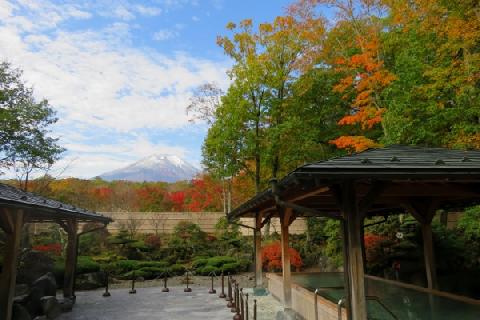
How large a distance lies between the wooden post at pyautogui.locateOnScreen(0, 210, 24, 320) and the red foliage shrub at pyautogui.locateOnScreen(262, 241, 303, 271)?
10741 mm

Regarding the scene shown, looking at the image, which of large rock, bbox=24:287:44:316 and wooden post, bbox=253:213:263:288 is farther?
wooden post, bbox=253:213:263:288

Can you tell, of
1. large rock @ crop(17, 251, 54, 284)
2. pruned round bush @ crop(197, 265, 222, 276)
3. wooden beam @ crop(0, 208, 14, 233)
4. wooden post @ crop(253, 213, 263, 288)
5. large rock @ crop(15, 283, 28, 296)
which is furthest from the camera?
pruned round bush @ crop(197, 265, 222, 276)

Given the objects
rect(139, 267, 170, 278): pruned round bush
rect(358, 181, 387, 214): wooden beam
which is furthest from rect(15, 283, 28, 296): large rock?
rect(358, 181, 387, 214): wooden beam

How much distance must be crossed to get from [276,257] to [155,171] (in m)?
158

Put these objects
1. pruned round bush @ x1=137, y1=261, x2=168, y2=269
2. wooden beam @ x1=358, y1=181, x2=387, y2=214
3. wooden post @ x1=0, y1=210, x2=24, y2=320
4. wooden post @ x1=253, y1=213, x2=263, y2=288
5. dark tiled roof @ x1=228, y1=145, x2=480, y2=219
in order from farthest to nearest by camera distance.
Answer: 1. pruned round bush @ x1=137, y1=261, x2=168, y2=269
2. wooden post @ x1=253, y1=213, x2=263, y2=288
3. wooden post @ x1=0, y1=210, x2=24, y2=320
4. wooden beam @ x1=358, y1=181, x2=387, y2=214
5. dark tiled roof @ x1=228, y1=145, x2=480, y2=219

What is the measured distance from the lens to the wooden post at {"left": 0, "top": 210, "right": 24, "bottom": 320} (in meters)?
6.93

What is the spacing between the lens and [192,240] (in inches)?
869

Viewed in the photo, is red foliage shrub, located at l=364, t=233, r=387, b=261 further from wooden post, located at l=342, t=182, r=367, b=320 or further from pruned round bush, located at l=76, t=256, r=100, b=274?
pruned round bush, located at l=76, t=256, r=100, b=274

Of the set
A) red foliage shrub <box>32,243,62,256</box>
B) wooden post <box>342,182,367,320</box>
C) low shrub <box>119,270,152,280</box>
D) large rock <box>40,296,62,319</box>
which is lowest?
low shrub <box>119,270,152,280</box>

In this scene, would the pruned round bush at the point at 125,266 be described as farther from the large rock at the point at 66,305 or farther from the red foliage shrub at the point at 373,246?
the red foliage shrub at the point at 373,246

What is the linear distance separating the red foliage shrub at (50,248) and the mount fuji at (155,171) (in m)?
134

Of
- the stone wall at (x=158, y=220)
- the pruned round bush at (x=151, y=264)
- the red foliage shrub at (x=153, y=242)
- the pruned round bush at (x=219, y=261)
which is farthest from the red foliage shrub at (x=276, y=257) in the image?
the red foliage shrub at (x=153, y=242)

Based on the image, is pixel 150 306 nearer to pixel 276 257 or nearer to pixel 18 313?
pixel 18 313

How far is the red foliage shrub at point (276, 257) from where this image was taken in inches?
612
